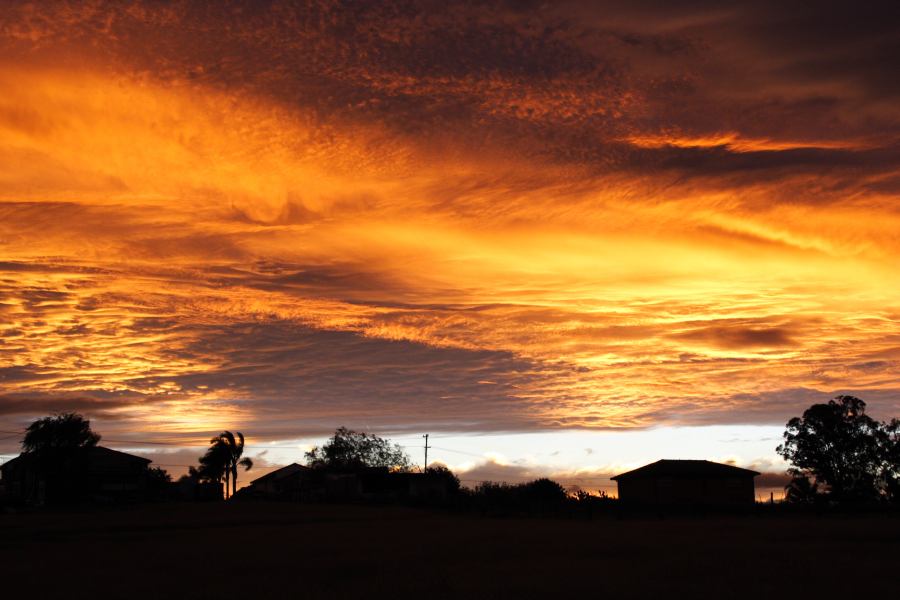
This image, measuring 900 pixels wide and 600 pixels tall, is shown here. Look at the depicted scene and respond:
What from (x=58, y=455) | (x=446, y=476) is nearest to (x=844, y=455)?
(x=446, y=476)

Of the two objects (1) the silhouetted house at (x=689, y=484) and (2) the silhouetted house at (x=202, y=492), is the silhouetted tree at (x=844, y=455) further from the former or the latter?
(2) the silhouetted house at (x=202, y=492)

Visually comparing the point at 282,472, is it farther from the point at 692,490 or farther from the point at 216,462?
the point at 692,490

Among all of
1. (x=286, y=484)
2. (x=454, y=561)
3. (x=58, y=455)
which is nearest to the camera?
(x=454, y=561)

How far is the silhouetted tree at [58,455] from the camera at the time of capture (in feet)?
262

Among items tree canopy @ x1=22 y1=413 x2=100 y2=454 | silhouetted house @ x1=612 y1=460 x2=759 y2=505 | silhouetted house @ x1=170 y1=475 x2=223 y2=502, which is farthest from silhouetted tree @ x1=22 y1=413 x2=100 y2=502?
silhouetted house @ x1=612 y1=460 x2=759 y2=505

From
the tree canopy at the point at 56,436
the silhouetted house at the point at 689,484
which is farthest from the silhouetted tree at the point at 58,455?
the silhouetted house at the point at 689,484

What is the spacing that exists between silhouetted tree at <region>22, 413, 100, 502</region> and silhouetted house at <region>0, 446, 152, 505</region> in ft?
2.06

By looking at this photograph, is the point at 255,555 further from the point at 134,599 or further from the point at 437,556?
the point at 134,599

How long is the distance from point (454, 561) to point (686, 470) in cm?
6199

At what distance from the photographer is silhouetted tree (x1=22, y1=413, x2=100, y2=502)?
79.8 meters

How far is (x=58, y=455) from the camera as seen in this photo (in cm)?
8031

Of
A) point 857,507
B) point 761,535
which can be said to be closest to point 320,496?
point 857,507

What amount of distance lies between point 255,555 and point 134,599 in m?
10.9

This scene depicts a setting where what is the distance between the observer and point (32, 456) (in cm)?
8144
